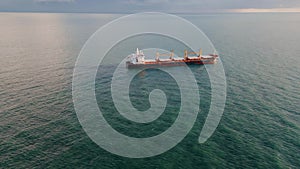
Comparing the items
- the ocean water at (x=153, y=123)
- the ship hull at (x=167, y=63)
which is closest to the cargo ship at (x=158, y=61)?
the ship hull at (x=167, y=63)

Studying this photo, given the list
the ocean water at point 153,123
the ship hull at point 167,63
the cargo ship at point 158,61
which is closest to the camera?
the ocean water at point 153,123

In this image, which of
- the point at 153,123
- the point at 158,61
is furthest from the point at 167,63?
the point at 153,123

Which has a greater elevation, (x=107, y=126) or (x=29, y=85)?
(x=29, y=85)

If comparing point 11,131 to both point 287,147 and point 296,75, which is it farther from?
point 296,75

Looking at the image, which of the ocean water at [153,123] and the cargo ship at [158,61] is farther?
the cargo ship at [158,61]

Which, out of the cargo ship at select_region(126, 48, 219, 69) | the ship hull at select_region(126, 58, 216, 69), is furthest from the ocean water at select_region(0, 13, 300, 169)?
the cargo ship at select_region(126, 48, 219, 69)

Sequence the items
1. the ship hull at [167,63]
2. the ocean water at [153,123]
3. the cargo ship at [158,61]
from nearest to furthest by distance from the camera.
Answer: the ocean water at [153,123]
the ship hull at [167,63]
the cargo ship at [158,61]

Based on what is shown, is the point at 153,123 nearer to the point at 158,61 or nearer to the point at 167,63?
the point at 167,63

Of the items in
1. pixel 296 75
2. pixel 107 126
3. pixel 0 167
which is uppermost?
pixel 296 75

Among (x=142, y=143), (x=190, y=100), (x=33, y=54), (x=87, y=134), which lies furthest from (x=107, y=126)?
(x=33, y=54)

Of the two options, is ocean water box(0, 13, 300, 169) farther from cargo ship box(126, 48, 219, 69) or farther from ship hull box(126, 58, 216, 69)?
cargo ship box(126, 48, 219, 69)

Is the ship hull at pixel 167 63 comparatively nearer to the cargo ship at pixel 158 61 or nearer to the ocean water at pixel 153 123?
the cargo ship at pixel 158 61
